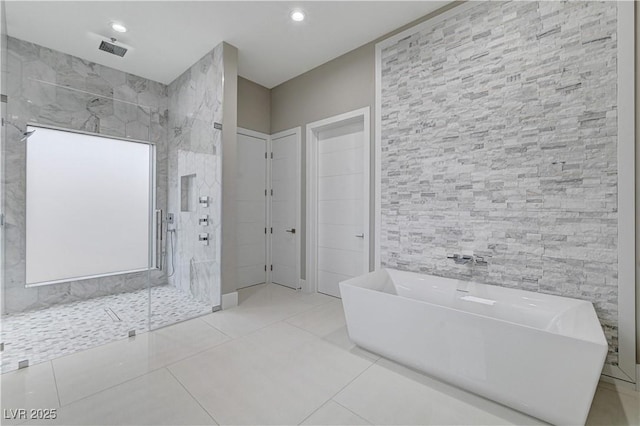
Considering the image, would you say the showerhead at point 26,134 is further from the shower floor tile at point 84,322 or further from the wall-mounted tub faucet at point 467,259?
the wall-mounted tub faucet at point 467,259

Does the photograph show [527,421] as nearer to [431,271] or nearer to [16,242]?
[431,271]

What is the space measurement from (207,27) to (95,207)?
2677mm

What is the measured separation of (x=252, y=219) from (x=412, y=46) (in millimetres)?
3068

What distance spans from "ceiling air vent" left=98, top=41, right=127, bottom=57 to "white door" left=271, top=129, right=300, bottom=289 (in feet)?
6.93

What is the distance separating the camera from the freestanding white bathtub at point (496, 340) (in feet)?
4.75

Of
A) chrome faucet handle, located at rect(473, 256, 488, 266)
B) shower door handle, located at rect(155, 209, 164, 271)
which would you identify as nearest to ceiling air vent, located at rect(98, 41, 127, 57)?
shower door handle, located at rect(155, 209, 164, 271)

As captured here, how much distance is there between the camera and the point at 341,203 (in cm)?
371

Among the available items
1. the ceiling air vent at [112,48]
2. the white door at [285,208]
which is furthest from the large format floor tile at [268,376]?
the ceiling air vent at [112,48]

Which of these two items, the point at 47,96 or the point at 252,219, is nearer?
the point at 47,96

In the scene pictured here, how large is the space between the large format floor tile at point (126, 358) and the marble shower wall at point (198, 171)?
714 millimetres

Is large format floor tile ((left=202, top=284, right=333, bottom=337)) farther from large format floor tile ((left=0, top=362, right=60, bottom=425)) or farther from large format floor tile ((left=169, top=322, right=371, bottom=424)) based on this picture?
large format floor tile ((left=0, top=362, right=60, bottom=425))

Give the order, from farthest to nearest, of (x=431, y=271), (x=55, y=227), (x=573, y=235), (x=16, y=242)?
1. (x=55, y=227)
2. (x=16, y=242)
3. (x=431, y=271)
4. (x=573, y=235)

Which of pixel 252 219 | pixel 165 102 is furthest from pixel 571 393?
pixel 165 102

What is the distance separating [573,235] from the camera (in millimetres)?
2078
